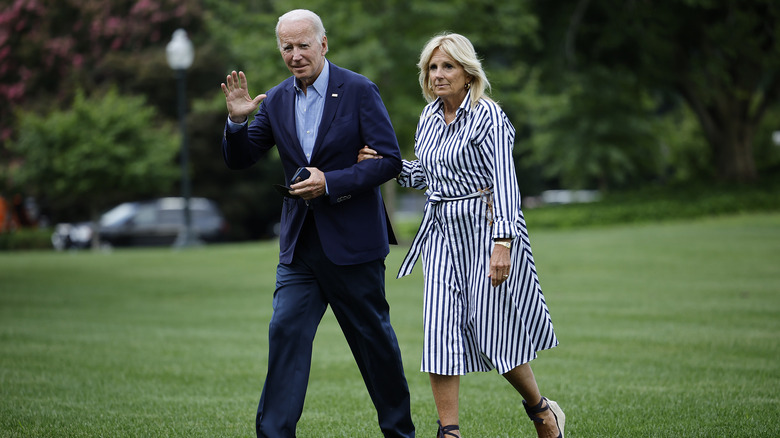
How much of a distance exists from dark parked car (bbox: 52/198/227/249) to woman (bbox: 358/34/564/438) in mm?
27212

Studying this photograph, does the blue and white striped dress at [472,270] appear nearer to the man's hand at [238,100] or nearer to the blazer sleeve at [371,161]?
the blazer sleeve at [371,161]

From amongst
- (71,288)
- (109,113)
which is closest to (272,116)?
(71,288)

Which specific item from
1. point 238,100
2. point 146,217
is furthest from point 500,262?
point 146,217

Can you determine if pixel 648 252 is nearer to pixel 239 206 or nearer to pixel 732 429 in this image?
pixel 732 429

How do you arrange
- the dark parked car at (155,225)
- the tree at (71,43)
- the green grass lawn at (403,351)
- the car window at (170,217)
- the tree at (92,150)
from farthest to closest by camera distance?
the tree at (71,43), the car window at (170,217), the dark parked car at (155,225), the tree at (92,150), the green grass lawn at (403,351)

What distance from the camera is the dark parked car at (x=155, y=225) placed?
31.7 m

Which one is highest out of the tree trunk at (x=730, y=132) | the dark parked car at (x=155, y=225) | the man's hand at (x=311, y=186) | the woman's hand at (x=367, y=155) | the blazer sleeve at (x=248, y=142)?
the blazer sleeve at (x=248, y=142)

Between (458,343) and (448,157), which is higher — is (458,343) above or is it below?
below

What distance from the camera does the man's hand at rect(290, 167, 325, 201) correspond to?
4.50 meters

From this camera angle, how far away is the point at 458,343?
4.80 metres

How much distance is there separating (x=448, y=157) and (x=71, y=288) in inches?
506

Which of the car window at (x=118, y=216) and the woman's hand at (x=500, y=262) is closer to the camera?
the woman's hand at (x=500, y=262)

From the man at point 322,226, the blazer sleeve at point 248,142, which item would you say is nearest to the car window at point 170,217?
the blazer sleeve at point 248,142

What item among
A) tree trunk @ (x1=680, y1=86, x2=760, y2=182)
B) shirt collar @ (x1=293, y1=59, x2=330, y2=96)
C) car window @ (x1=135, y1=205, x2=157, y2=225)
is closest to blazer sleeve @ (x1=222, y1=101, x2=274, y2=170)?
shirt collar @ (x1=293, y1=59, x2=330, y2=96)
